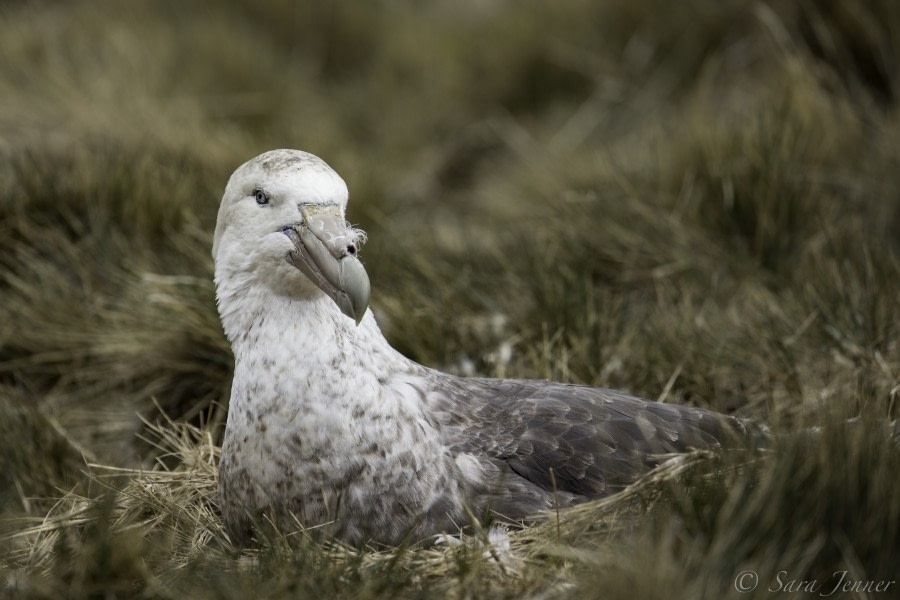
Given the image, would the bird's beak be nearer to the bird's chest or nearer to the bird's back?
the bird's chest

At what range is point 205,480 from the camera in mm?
3055

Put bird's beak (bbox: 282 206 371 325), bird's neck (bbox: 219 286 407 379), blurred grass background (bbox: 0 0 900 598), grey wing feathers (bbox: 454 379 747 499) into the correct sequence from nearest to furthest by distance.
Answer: blurred grass background (bbox: 0 0 900 598) < bird's beak (bbox: 282 206 371 325) < bird's neck (bbox: 219 286 407 379) < grey wing feathers (bbox: 454 379 747 499)

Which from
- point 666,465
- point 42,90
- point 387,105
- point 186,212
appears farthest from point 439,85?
point 666,465

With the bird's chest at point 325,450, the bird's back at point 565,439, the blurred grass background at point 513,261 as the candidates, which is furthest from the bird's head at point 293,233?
the blurred grass background at point 513,261

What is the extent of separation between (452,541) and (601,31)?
16.1ft

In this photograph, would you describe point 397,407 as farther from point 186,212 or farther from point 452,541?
point 186,212

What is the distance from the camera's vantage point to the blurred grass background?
7.38ft

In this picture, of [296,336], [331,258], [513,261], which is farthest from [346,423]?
[513,261]

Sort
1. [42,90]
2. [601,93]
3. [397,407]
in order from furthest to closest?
[601,93] < [42,90] < [397,407]

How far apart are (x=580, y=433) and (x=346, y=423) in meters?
0.64

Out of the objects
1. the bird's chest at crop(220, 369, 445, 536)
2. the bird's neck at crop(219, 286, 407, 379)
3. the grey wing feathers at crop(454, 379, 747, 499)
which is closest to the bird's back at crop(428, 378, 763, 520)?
the grey wing feathers at crop(454, 379, 747, 499)

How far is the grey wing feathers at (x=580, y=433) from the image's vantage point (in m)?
2.72

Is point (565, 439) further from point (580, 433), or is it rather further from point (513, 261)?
point (513, 261)

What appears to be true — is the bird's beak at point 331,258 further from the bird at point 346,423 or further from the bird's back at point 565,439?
the bird's back at point 565,439
